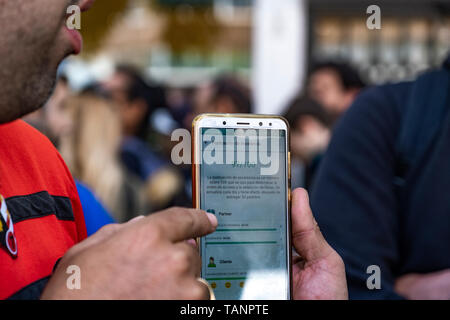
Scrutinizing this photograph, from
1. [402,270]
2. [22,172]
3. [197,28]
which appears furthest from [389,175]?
[197,28]

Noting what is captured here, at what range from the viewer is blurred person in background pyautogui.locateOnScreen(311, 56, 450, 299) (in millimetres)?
1979

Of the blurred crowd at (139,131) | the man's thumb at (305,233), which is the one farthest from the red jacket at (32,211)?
the blurred crowd at (139,131)

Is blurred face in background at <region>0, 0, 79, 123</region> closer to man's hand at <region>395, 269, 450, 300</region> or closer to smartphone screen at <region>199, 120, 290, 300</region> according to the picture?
smartphone screen at <region>199, 120, 290, 300</region>

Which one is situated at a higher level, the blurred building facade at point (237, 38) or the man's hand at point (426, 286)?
the blurred building facade at point (237, 38)

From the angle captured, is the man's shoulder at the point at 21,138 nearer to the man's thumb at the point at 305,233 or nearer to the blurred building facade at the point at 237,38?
the man's thumb at the point at 305,233

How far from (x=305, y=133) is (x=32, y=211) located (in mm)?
3364

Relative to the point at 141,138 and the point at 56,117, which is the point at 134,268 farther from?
the point at 141,138

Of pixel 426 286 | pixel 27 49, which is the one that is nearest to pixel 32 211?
pixel 27 49

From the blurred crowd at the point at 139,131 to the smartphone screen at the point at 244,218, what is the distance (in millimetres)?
2027

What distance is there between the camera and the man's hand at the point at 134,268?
102cm

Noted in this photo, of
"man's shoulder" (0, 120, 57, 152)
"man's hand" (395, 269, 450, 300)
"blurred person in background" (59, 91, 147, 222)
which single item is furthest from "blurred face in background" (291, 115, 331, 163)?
"man's shoulder" (0, 120, 57, 152)

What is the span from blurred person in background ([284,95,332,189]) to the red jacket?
2.88m

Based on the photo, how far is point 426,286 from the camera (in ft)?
6.36

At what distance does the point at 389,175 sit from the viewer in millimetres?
2080
